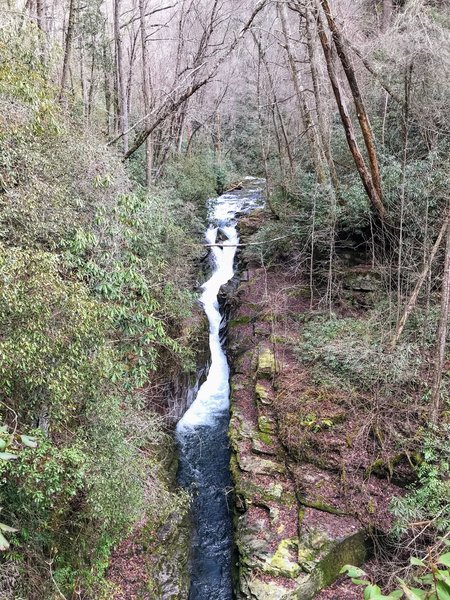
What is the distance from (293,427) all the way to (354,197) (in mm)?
7042

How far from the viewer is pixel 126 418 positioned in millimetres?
6797

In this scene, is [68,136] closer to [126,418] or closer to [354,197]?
[126,418]

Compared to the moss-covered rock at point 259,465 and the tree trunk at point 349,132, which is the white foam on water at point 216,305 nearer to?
the moss-covered rock at point 259,465

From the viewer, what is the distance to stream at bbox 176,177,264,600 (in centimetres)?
773

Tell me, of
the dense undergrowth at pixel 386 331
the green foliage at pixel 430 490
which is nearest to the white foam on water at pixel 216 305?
the dense undergrowth at pixel 386 331

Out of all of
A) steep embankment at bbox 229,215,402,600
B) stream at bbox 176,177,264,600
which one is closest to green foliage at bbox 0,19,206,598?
stream at bbox 176,177,264,600

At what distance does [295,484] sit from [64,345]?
579 centimetres

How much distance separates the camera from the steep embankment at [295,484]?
666 centimetres

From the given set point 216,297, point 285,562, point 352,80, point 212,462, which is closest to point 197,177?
point 216,297

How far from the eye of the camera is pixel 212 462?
33.1 feet

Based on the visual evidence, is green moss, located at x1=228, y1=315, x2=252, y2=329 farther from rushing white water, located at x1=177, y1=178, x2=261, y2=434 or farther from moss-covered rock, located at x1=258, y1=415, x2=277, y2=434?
moss-covered rock, located at x1=258, y1=415, x2=277, y2=434

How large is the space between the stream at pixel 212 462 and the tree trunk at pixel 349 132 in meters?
4.16

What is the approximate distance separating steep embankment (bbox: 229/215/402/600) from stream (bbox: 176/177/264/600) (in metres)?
0.95

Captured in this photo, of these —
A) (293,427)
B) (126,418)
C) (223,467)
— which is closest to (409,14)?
(293,427)
